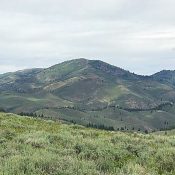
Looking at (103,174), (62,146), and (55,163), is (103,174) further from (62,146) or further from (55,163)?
(62,146)

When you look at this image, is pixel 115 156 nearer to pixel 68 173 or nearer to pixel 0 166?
pixel 68 173

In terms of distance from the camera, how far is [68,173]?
13.3 m

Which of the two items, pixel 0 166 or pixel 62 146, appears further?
pixel 62 146

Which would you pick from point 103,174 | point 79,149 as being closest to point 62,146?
point 79,149

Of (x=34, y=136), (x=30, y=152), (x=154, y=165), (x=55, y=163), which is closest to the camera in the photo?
(x=55, y=163)

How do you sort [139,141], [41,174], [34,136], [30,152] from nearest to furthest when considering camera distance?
[41,174] → [30,152] → [34,136] → [139,141]

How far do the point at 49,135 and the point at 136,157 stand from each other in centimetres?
554

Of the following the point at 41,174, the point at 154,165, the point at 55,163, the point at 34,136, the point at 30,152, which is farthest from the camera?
the point at 34,136

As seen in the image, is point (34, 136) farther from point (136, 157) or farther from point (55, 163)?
point (55, 163)

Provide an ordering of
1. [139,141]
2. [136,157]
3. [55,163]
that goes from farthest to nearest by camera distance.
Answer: [139,141], [136,157], [55,163]

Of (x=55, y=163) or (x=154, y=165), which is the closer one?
(x=55, y=163)

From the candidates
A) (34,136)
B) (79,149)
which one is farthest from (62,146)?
(34,136)

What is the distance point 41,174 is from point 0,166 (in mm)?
1424

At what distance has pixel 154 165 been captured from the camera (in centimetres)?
1761
